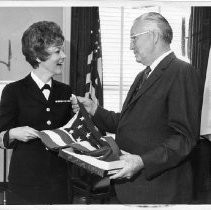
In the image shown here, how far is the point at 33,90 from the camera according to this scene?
119 centimetres

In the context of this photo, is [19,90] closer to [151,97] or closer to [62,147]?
[62,147]

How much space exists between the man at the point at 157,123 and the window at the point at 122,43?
0.24 ft

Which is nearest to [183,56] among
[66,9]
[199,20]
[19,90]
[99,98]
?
[199,20]

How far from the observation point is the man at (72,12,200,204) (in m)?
1.02

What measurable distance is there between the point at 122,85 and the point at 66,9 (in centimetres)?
37

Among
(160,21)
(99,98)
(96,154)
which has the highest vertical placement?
(160,21)

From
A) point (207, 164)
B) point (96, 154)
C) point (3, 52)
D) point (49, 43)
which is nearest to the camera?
point (96, 154)

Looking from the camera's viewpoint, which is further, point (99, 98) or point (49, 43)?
point (99, 98)

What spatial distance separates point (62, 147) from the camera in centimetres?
112

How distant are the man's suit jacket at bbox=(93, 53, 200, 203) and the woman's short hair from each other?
309 millimetres

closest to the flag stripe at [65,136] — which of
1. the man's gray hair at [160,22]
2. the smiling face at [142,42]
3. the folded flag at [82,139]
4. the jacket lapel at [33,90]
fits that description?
the folded flag at [82,139]

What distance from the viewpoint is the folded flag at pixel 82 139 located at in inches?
41.7

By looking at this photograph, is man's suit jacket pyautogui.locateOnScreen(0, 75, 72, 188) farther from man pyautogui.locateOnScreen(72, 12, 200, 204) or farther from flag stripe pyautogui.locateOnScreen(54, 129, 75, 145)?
man pyautogui.locateOnScreen(72, 12, 200, 204)

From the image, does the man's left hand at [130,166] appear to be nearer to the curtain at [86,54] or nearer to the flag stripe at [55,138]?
the flag stripe at [55,138]
